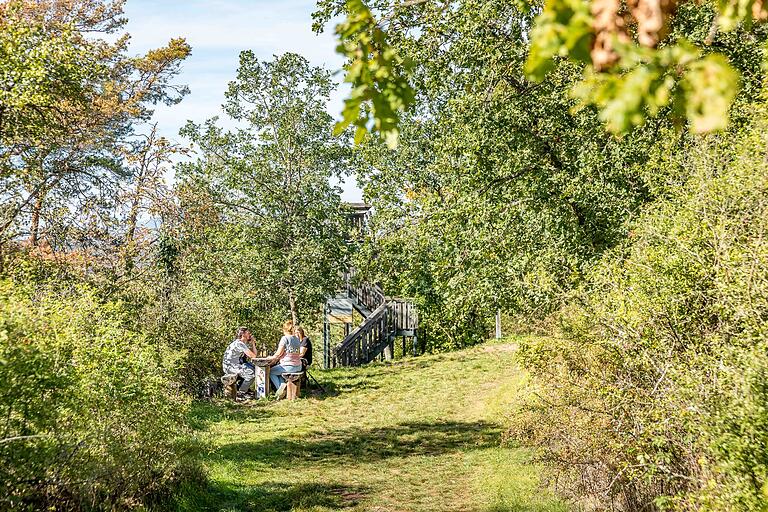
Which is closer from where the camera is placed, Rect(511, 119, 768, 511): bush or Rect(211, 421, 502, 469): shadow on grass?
Rect(511, 119, 768, 511): bush

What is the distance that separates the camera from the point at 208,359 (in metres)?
16.5

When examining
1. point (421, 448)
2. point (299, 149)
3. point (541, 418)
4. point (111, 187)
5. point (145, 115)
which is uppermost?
point (145, 115)

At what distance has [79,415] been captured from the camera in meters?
6.08

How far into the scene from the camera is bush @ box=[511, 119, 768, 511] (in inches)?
196

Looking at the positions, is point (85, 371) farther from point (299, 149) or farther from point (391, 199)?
point (391, 199)

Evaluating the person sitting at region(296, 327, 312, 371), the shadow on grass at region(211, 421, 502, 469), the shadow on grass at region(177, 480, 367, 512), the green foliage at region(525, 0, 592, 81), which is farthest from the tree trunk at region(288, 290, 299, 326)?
the green foliage at region(525, 0, 592, 81)

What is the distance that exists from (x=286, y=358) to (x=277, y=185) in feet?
21.5

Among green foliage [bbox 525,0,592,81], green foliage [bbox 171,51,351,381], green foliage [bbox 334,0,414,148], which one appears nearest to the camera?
green foliage [bbox 525,0,592,81]

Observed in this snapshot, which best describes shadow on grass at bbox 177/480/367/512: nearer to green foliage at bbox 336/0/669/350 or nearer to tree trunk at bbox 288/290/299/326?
green foliage at bbox 336/0/669/350

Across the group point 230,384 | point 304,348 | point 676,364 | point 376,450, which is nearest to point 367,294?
point 304,348

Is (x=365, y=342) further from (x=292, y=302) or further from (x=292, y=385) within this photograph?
(x=292, y=385)

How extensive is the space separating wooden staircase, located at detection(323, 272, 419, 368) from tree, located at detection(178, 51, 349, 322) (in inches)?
72.5

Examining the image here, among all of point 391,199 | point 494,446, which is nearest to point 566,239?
point 494,446

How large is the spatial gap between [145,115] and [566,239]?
2077cm
